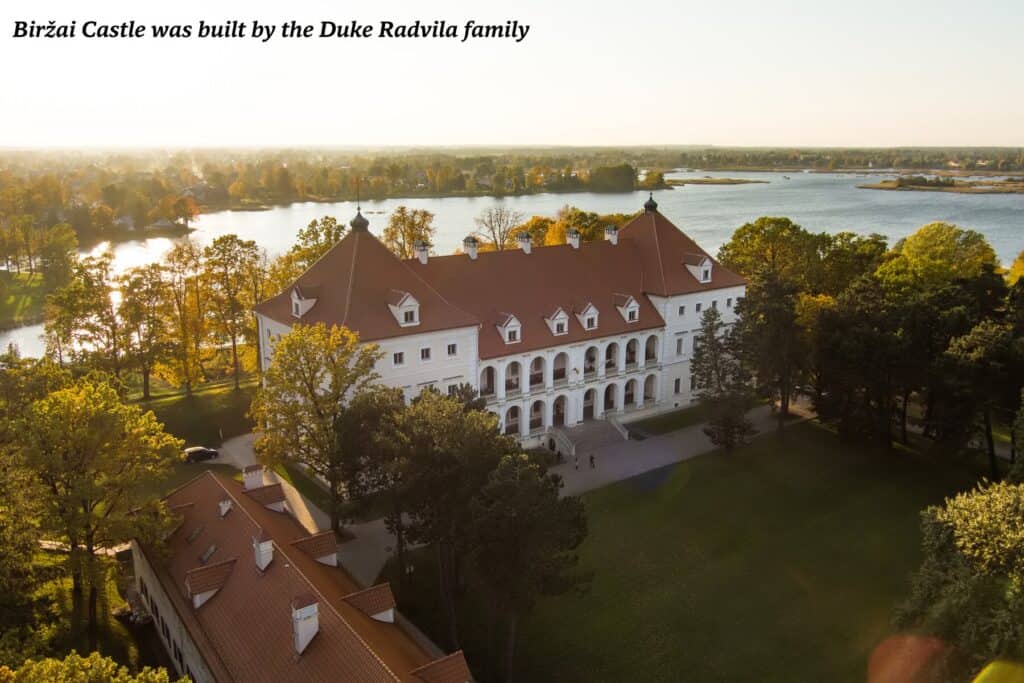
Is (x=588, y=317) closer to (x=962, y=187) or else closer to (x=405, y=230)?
(x=405, y=230)

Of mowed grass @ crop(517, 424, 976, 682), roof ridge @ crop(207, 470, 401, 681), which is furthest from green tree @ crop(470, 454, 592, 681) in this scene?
mowed grass @ crop(517, 424, 976, 682)

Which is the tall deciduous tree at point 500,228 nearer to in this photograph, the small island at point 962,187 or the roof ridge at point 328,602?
the roof ridge at point 328,602

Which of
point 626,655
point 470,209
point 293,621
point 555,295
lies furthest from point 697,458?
point 470,209

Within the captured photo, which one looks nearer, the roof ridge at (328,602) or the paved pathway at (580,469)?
the roof ridge at (328,602)

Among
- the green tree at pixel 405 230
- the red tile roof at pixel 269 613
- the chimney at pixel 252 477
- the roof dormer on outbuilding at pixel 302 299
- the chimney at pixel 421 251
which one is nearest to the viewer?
the red tile roof at pixel 269 613

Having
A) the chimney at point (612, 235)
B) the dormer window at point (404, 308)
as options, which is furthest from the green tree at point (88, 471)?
A: the chimney at point (612, 235)

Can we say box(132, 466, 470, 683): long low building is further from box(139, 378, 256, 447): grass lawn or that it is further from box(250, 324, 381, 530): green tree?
box(139, 378, 256, 447): grass lawn

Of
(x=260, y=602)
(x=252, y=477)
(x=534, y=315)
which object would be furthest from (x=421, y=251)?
(x=260, y=602)
